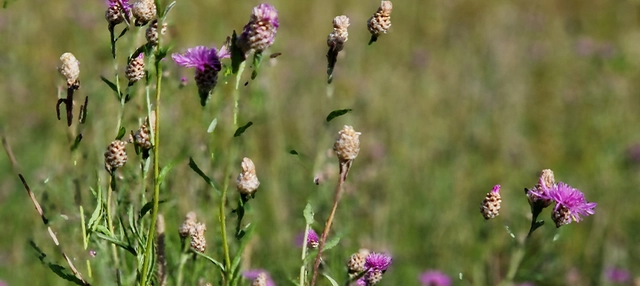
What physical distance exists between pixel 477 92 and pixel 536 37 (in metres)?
1.57

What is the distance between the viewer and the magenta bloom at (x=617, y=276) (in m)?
2.28

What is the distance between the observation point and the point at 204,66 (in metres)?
0.88

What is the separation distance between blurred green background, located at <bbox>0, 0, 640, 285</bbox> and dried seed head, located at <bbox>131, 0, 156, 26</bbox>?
0.18 metres

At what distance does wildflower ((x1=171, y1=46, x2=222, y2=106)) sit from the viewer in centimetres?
87

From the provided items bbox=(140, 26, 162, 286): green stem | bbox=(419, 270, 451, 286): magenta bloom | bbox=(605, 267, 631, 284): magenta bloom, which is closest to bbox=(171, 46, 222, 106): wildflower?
bbox=(140, 26, 162, 286): green stem

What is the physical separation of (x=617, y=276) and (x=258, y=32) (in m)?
1.88

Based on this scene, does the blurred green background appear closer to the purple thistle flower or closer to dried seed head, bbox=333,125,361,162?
dried seed head, bbox=333,125,361,162

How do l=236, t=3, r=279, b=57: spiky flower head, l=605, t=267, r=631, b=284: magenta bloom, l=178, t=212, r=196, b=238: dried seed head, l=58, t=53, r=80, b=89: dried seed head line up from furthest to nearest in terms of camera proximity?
l=605, t=267, r=631, b=284: magenta bloom, l=178, t=212, r=196, b=238: dried seed head, l=58, t=53, r=80, b=89: dried seed head, l=236, t=3, r=279, b=57: spiky flower head

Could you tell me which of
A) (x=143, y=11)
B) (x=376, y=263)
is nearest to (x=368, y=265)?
(x=376, y=263)

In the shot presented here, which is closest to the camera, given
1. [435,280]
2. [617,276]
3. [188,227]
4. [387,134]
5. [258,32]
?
[258,32]

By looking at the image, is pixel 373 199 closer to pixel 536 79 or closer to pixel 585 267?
pixel 585 267

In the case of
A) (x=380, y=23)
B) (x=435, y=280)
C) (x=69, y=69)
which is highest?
(x=435, y=280)

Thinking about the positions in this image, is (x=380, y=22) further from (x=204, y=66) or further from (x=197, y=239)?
(x=197, y=239)

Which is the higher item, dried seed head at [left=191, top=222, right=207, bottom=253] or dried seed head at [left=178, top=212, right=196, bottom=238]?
dried seed head at [left=178, top=212, right=196, bottom=238]
